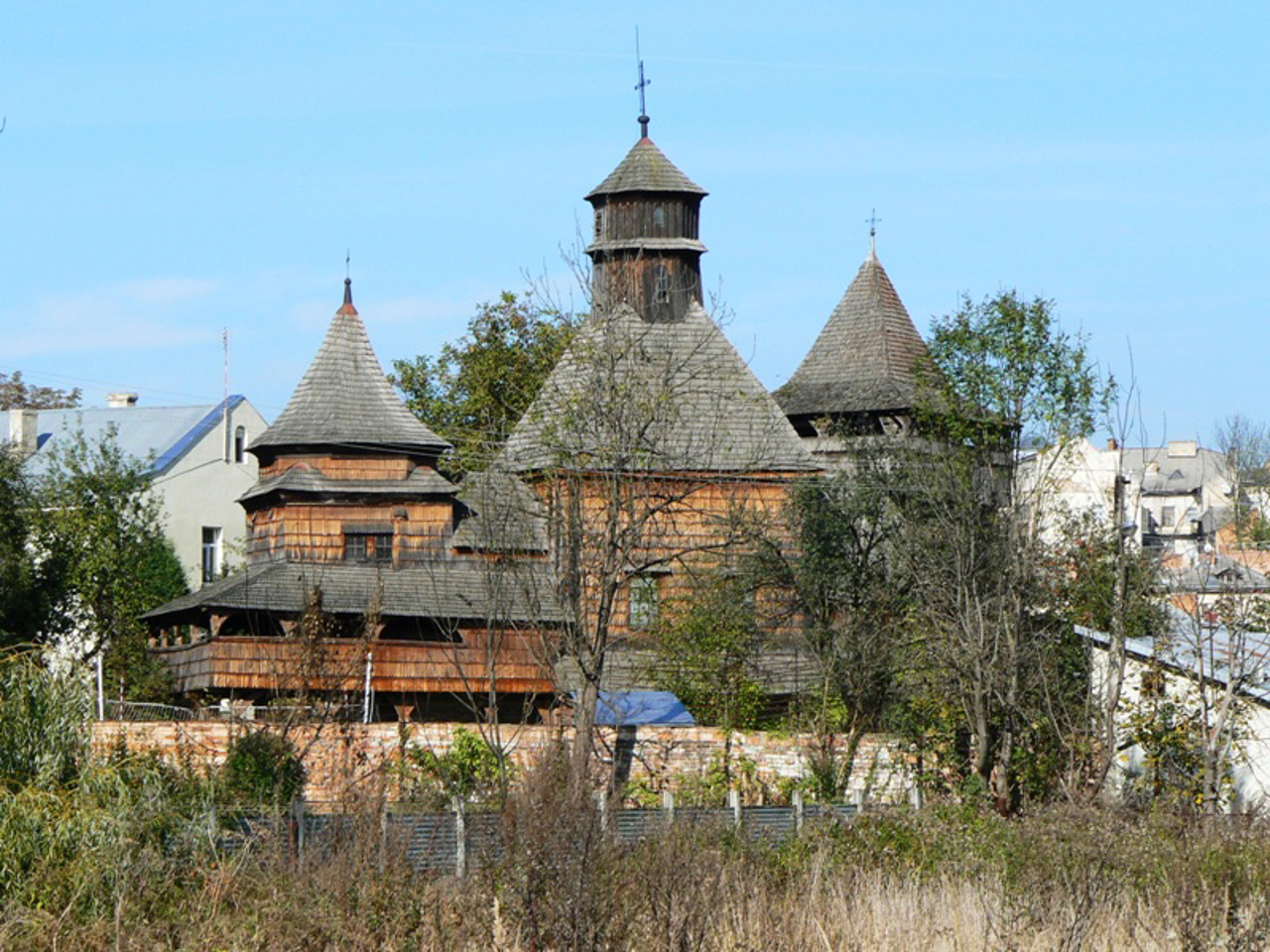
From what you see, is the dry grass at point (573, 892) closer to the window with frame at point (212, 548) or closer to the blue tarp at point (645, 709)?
the blue tarp at point (645, 709)

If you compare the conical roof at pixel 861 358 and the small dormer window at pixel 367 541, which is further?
A: the conical roof at pixel 861 358

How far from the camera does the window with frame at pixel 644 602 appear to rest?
33906 millimetres

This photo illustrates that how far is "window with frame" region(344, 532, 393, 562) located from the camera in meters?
42.3

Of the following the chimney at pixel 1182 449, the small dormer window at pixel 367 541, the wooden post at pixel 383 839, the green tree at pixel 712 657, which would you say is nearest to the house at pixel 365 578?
the small dormer window at pixel 367 541

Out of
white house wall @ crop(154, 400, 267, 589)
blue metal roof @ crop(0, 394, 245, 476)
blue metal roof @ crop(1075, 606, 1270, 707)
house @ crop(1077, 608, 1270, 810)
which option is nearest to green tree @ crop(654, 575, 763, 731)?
blue metal roof @ crop(1075, 606, 1270, 707)

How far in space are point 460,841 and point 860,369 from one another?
32949 millimetres

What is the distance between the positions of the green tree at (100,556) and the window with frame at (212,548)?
5.64m

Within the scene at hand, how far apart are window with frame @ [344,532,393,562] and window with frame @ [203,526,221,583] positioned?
12.7m

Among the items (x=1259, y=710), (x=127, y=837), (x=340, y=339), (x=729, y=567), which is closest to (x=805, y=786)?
(x=1259, y=710)

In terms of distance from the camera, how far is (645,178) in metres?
48.2

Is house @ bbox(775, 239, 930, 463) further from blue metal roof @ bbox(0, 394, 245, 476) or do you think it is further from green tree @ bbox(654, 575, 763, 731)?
blue metal roof @ bbox(0, 394, 245, 476)

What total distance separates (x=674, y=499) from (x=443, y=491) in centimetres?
1311

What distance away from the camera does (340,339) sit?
45.7m

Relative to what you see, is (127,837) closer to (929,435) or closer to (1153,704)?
(1153,704)
